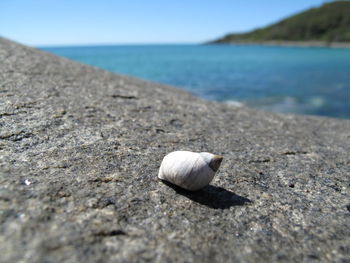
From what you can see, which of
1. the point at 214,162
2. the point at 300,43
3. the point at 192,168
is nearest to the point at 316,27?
the point at 300,43

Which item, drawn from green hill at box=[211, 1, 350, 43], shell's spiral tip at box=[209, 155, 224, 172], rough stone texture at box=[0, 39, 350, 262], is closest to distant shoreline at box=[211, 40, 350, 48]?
green hill at box=[211, 1, 350, 43]

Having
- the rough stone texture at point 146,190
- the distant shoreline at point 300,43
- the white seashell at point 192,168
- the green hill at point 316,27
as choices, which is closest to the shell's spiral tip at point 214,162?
the white seashell at point 192,168

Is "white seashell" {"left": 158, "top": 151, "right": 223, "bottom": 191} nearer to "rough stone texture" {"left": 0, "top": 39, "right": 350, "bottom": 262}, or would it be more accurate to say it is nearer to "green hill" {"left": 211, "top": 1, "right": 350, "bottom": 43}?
"rough stone texture" {"left": 0, "top": 39, "right": 350, "bottom": 262}

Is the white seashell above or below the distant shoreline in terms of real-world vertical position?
above

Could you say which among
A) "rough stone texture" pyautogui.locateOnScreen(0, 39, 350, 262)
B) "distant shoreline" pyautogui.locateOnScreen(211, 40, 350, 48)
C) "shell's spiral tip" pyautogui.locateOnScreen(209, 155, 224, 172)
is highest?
→ "shell's spiral tip" pyautogui.locateOnScreen(209, 155, 224, 172)

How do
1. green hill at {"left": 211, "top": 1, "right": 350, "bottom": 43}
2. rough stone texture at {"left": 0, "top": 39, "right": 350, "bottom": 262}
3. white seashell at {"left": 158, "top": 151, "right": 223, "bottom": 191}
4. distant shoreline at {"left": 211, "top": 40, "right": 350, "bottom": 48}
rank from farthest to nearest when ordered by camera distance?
1. green hill at {"left": 211, "top": 1, "right": 350, "bottom": 43}
2. distant shoreline at {"left": 211, "top": 40, "right": 350, "bottom": 48}
3. white seashell at {"left": 158, "top": 151, "right": 223, "bottom": 191}
4. rough stone texture at {"left": 0, "top": 39, "right": 350, "bottom": 262}

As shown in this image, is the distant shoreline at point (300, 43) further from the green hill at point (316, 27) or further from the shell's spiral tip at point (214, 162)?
the shell's spiral tip at point (214, 162)

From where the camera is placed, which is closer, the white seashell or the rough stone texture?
the rough stone texture
